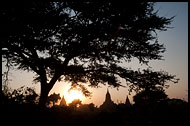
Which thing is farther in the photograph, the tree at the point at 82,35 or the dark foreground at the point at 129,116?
the tree at the point at 82,35

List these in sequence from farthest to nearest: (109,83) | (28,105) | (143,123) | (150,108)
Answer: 1. (109,83)
2. (28,105)
3. (150,108)
4. (143,123)

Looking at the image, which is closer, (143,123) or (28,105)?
(143,123)

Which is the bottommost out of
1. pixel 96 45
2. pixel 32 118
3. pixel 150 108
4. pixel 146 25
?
pixel 32 118

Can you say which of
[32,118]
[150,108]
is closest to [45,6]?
[32,118]

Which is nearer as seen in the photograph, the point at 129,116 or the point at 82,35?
the point at 129,116

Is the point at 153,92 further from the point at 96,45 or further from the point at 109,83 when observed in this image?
the point at 96,45

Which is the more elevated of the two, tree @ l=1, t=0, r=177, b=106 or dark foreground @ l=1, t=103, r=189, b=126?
tree @ l=1, t=0, r=177, b=106

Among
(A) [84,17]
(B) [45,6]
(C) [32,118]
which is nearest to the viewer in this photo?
(C) [32,118]

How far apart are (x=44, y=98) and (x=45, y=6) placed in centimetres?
644

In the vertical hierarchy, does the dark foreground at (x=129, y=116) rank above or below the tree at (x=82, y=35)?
below

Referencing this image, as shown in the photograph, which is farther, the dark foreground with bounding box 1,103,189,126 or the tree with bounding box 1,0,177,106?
the tree with bounding box 1,0,177,106

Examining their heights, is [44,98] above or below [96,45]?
below

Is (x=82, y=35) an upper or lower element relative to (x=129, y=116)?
upper

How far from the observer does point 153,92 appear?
11508 millimetres
